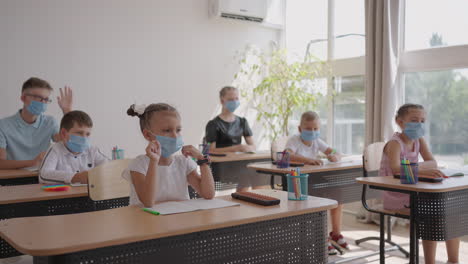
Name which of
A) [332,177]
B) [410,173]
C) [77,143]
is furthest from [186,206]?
[332,177]

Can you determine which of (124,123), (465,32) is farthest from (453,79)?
(124,123)

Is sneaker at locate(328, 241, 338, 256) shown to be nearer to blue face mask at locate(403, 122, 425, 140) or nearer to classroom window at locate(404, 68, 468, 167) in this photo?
blue face mask at locate(403, 122, 425, 140)

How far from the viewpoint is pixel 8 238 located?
159 cm

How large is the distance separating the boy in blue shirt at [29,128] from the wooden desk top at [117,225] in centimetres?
193

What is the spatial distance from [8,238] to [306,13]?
18.1 ft

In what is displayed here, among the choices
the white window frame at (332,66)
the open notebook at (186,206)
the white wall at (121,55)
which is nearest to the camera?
the open notebook at (186,206)

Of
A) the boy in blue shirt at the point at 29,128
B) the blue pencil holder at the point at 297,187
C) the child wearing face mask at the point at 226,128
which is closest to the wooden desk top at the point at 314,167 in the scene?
the child wearing face mask at the point at 226,128

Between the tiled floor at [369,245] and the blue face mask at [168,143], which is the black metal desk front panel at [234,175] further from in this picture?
the blue face mask at [168,143]

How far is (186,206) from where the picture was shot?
2064mm

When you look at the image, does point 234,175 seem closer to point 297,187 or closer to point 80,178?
point 80,178

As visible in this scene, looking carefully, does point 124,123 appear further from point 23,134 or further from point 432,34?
point 432,34

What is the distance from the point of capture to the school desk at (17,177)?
3.17 m

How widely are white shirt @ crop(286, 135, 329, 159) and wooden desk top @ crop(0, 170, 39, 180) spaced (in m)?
2.17

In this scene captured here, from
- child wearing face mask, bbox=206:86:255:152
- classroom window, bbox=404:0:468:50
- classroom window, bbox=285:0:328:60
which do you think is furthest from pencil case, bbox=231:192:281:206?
classroom window, bbox=285:0:328:60
